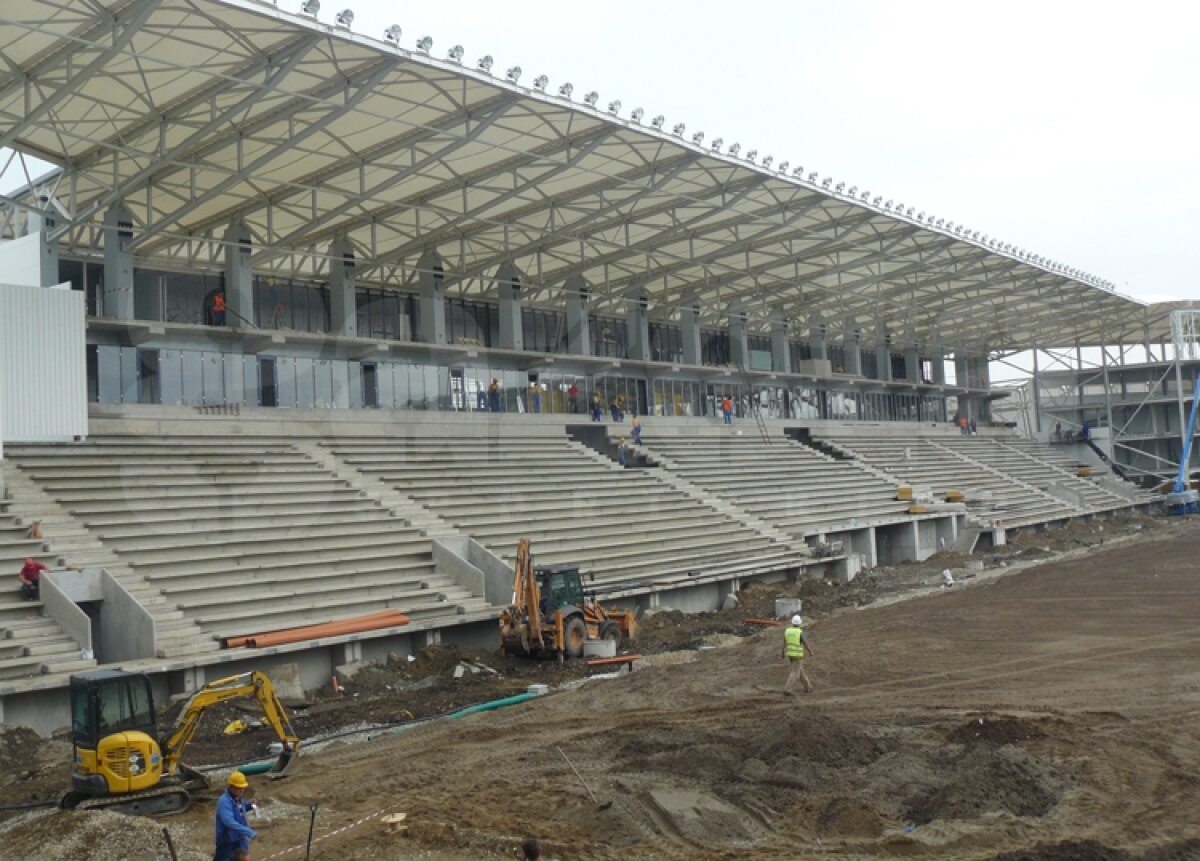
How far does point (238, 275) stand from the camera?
28.8m

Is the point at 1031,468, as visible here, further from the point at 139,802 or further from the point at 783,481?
the point at 139,802

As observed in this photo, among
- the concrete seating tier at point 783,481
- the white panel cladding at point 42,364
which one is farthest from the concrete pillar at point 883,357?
the white panel cladding at point 42,364

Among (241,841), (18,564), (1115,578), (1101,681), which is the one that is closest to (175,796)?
(241,841)

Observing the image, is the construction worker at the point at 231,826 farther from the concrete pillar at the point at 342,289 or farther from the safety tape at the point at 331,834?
the concrete pillar at the point at 342,289

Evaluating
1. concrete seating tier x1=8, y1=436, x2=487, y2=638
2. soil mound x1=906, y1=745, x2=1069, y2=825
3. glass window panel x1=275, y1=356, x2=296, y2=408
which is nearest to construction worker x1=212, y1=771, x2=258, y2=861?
soil mound x1=906, y1=745, x2=1069, y2=825

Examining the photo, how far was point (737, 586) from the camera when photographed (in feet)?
92.4

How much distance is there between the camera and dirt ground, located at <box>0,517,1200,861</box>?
10000mm

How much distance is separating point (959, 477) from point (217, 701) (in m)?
39.3

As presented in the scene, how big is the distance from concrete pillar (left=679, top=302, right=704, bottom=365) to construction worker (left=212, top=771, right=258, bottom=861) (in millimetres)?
35278

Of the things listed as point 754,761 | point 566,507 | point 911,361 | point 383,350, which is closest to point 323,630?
point 754,761

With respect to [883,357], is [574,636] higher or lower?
lower

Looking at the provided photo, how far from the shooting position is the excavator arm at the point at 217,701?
12.3 metres

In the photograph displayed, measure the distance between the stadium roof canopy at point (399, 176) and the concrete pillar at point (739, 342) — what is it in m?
0.74

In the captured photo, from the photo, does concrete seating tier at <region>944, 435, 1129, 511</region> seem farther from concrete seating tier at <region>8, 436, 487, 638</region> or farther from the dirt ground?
concrete seating tier at <region>8, 436, 487, 638</region>
